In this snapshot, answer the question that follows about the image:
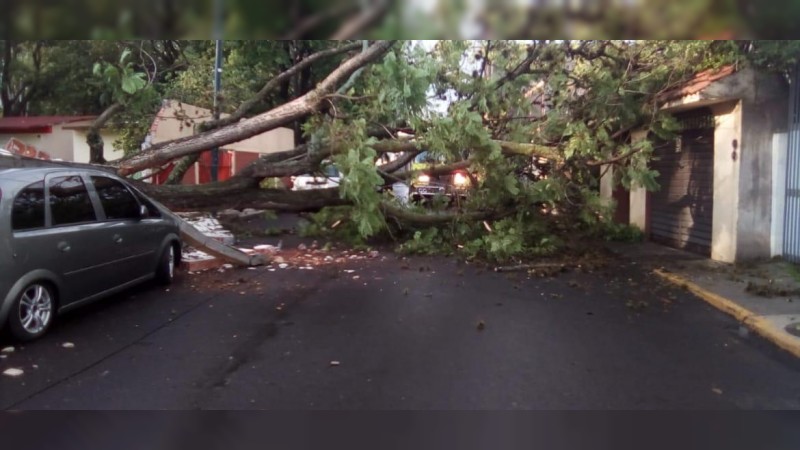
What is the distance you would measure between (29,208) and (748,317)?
7.73 m

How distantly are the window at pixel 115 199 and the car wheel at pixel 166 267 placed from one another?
0.89m

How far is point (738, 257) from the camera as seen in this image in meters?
10.9

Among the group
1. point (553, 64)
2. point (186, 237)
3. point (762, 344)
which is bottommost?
point (762, 344)

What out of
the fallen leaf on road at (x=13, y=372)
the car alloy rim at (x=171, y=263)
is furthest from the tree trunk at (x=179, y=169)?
the fallen leaf on road at (x=13, y=372)

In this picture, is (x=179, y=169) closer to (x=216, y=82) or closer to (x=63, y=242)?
(x=216, y=82)

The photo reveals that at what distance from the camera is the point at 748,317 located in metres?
7.51

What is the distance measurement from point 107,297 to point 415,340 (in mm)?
4138

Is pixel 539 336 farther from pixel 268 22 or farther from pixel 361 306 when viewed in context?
pixel 268 22

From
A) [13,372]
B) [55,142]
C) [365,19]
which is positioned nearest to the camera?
[365,19]

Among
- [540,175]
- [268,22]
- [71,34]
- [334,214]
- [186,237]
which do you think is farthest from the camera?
[334,214]

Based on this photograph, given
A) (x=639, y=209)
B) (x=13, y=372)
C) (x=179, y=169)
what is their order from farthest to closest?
(x=639, y=209), (x=179, y=169), (x=13, y=372)

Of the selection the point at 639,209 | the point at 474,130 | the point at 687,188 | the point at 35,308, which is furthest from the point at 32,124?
the point at 687,188

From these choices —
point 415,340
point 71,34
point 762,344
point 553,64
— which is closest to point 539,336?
point 415,340

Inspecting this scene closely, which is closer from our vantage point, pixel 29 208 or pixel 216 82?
pixel 29 208
